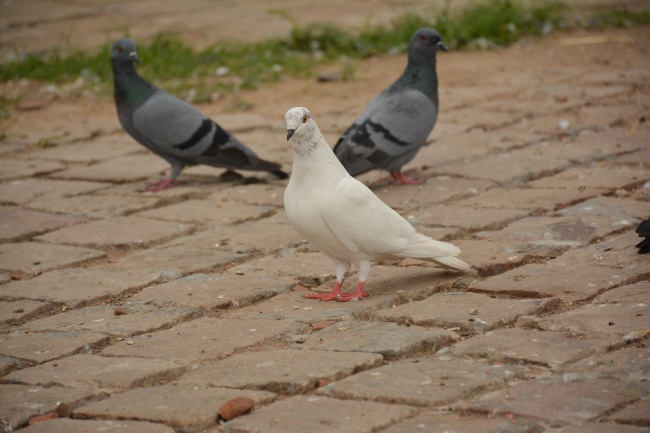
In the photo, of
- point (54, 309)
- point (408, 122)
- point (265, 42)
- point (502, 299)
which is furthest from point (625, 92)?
point (54, 309)

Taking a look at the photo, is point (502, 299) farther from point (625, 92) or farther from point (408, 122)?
point (625, 92)

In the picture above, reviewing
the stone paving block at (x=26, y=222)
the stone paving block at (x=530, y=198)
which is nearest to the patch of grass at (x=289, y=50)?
the stone paving block at (x=26, y=222)

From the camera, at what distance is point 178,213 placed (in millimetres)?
Answer: 5770

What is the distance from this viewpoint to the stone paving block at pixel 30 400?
3016mm

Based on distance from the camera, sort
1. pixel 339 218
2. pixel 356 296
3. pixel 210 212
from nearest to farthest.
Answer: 1. pixel 339 218
2. pixel 356 296
3. pixel 210 212

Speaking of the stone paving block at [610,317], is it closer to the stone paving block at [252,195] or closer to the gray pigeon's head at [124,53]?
the stone paving block at [252,195]

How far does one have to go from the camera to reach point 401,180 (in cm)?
617

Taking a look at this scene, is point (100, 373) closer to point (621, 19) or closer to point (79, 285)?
point (79, 285)

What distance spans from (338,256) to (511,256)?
2.71 feet

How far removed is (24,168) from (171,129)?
1.15 meters

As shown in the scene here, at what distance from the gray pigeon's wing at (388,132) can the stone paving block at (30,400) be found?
2.89m

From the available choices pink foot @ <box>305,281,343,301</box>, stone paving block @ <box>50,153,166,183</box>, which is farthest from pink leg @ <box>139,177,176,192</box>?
pink foot @ <box>305,281,343,301</box>

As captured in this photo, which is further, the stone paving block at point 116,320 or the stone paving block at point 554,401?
the stone paving block at point 116,320

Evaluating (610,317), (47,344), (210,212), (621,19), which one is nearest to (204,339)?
(47,344)
